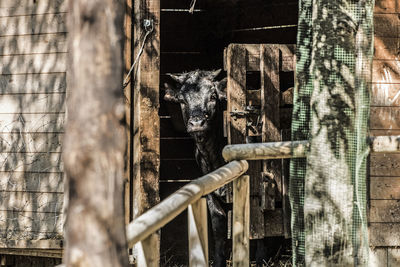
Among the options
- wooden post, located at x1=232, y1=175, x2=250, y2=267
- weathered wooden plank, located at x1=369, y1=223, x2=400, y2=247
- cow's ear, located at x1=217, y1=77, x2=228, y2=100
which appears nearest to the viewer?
wooden post, located at x1=232, y1=175, x2=250, y2=267

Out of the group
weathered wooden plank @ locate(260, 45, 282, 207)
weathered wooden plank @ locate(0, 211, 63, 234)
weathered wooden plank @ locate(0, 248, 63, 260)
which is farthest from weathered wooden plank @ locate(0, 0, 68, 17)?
weathered wooden plank @ locate(0, 248, 63, 260)

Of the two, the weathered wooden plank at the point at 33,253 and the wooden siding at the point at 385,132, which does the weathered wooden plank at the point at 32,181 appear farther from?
the wooden siding at the point at 385,132

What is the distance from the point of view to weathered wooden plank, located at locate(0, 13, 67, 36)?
721 cm

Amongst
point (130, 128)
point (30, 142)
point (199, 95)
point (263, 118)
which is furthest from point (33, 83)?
point (263, 118)

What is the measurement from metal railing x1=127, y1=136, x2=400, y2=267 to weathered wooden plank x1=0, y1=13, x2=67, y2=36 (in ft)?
8.91

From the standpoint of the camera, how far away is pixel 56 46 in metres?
7.21

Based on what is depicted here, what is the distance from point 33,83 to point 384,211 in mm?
3518

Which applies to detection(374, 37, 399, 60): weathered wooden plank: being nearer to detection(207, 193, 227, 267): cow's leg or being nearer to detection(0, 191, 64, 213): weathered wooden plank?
detection(207, 193, 227, 267): cow's leg

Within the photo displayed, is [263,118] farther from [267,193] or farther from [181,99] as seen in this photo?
[181,99]

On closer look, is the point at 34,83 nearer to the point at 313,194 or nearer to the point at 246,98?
the point at 246,98

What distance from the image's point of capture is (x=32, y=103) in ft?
23.9

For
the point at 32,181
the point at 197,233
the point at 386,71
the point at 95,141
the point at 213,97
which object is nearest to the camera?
the point at 95,141

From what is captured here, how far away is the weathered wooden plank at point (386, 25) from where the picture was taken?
22.9 feet

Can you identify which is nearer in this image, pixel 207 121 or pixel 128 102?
pixel 128 102
